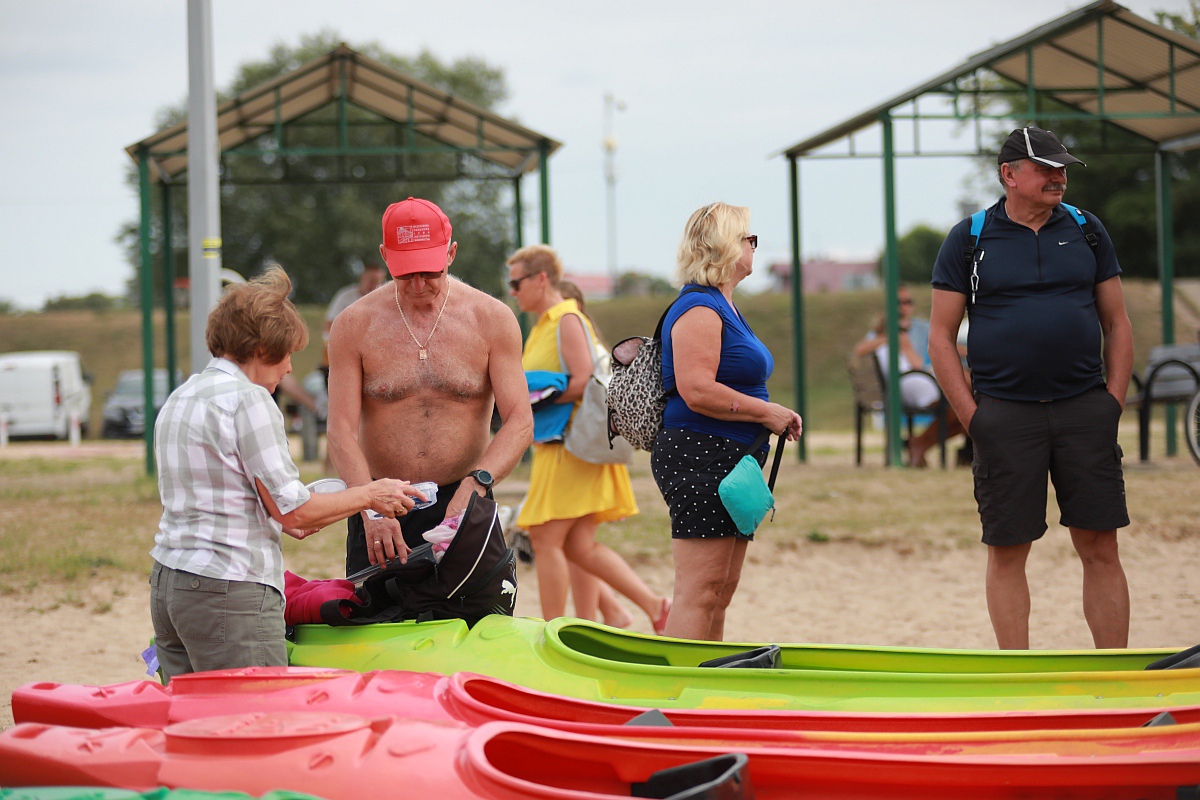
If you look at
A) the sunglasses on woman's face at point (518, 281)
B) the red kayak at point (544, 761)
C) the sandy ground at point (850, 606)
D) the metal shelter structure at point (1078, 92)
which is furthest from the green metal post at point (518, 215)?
the red kayak at point (544, 761)

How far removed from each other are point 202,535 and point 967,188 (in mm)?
40125

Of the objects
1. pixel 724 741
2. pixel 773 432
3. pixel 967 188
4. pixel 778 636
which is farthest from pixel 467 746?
pixel 967 188

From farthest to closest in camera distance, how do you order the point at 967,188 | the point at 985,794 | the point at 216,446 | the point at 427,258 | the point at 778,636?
the point at 967,188
the point at 778,636
the point at 427,258
the point at 216,446
the point at 985,794

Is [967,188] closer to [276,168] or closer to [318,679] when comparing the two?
[276,168]

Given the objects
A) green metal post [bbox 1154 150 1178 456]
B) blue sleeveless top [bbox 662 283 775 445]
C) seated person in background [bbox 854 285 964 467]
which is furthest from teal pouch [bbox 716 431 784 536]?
green metal post [bbox 1154 150 1178 456]

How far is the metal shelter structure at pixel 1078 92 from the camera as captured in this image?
11.1 metres

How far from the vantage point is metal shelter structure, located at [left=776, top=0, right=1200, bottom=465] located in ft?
36.3

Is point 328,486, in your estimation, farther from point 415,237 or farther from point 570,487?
point 570,487

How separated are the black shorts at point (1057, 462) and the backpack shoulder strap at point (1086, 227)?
552 mm

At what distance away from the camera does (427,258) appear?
3785 mm

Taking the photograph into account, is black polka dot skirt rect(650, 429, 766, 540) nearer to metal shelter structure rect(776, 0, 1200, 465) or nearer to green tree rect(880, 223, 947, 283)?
metal shelter structure rect(776, 0, 1200, 465)

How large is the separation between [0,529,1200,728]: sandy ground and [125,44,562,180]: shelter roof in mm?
6096

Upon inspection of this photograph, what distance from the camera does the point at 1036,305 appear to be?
4223mm

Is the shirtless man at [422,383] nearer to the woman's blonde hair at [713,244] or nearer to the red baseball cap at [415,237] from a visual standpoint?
the red baseball cap at [415,237]
